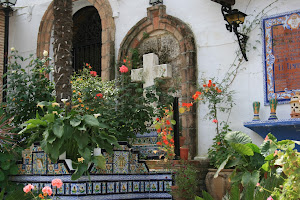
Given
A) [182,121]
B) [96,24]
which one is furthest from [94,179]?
[96,24]

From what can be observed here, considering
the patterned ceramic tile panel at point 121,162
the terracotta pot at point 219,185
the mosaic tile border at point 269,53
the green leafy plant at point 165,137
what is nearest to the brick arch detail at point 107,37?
the green leafy plant at point 165,137

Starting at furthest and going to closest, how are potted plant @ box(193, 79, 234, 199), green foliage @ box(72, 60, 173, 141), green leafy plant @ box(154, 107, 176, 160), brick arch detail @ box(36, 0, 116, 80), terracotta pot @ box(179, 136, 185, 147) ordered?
brick arch detail @ box(36, 0, 116, 80) < terracotta pot @ box(179, 136, 185, 147) < potted plant @ box(193, 79, 234, 199) < green foliage @ box(72, 60, 173, 141) < green leafy plant @ box(154, 107, 176, 160)

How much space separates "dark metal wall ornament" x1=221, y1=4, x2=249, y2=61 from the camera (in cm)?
763

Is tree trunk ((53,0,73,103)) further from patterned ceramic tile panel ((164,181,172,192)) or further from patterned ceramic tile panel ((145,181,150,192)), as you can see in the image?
patterned ceramic tile panel ((164,181,172,192))

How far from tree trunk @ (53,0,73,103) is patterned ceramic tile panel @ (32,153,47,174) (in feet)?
4.31

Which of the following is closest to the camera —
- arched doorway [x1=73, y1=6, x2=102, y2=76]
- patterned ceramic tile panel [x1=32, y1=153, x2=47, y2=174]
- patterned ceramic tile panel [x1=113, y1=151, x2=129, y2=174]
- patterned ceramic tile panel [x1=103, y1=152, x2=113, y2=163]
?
patterned ceramic tile panel [x1=32, y1=153, x2=47, y2=174]

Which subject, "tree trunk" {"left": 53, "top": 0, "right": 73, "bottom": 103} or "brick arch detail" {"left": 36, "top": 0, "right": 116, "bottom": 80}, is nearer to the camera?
"tree trunk" {"left": 53, "top": 0, "right": 73, "bottom": 103}

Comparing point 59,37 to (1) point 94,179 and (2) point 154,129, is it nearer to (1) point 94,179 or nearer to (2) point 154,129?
(2) point 154,129

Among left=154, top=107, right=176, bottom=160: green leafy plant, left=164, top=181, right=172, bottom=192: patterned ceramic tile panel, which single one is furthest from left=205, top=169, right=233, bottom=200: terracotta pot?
left=164, top=181, right=172, bottom=192: patterned ceramic tile panel

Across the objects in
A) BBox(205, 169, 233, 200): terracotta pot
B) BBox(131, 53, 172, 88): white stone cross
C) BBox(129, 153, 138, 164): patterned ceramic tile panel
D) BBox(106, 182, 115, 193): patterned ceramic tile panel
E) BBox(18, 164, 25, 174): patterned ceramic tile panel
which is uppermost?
BBox(131, 53, 172, 88): white stone cross

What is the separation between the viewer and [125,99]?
8.04 meters

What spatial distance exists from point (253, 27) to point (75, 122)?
430 cm

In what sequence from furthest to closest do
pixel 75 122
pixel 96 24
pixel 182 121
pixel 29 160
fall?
pixel 96 24
pixel 182 121
pixel 29 160
pixel 75 122

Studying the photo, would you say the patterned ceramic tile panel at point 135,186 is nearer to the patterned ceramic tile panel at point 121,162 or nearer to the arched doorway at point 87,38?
the patterned ceramic tile panel at point 121,162
